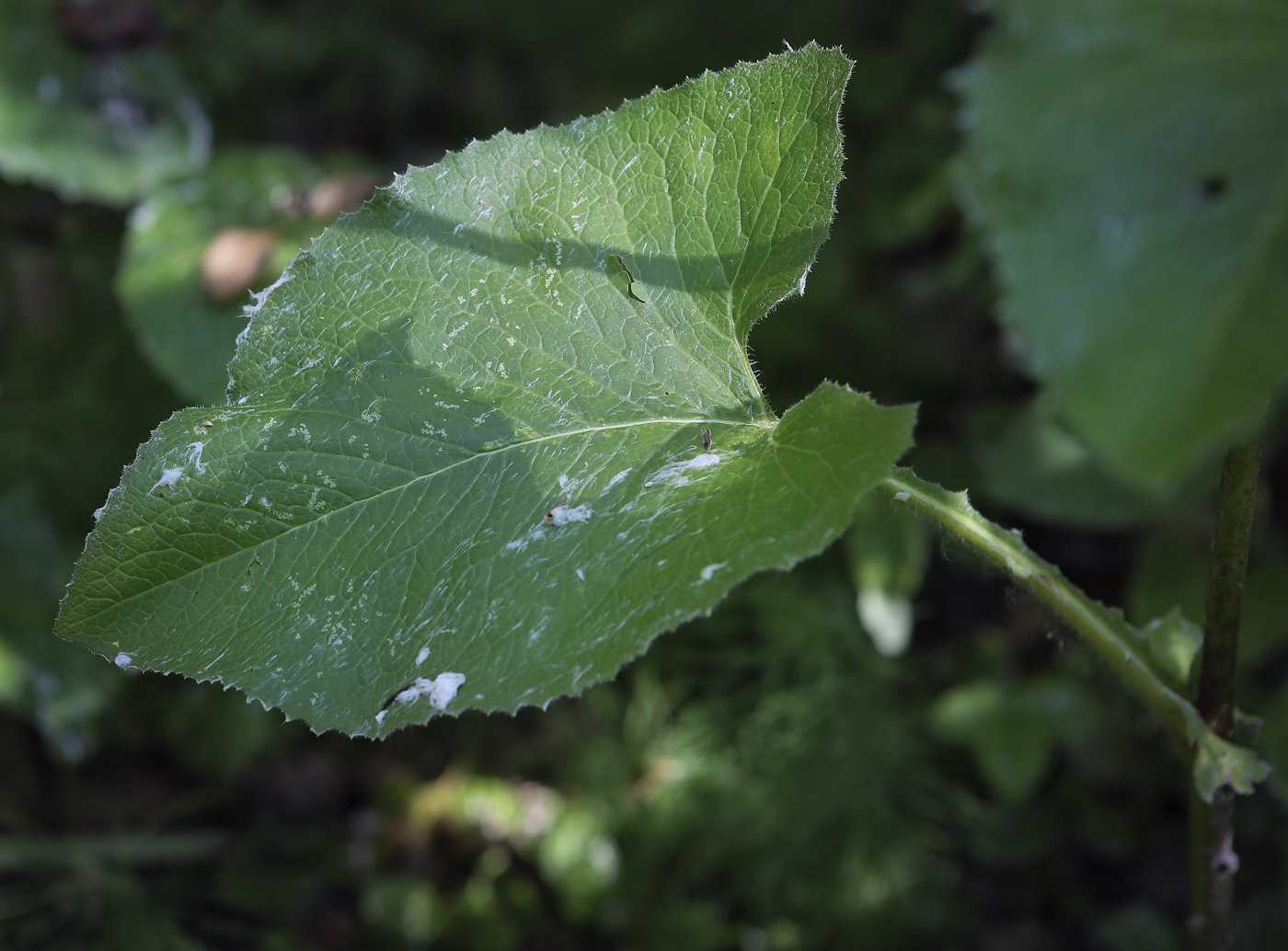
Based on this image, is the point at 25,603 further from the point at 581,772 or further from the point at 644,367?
the point at 644,367

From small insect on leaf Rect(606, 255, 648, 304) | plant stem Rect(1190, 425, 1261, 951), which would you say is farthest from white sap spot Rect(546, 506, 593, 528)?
plant stem Rect(1190, 425, 1261, 951)

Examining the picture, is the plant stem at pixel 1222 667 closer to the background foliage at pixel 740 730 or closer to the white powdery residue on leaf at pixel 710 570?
the white powdery residue on leaf at pixel 710 570

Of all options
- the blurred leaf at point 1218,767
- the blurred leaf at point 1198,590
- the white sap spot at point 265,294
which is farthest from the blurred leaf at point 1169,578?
the white sap spot at point 265,294

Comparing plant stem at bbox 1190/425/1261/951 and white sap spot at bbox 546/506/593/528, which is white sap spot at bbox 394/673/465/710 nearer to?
white sap spot at bbox 546/506/593/528

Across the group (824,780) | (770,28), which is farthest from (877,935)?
(770,28)

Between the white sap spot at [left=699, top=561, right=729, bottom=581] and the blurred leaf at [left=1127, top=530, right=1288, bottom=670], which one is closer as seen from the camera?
the white sap spot at [left=699, top=561, right=729, bottom=581]

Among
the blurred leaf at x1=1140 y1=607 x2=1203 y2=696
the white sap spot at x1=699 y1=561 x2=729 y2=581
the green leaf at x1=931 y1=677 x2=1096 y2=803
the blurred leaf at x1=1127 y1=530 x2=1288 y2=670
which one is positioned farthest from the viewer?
the green leaf at x1=931 y1=677 x2=1096 y2=803
